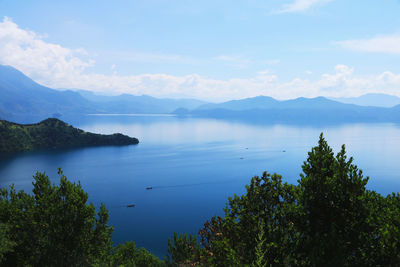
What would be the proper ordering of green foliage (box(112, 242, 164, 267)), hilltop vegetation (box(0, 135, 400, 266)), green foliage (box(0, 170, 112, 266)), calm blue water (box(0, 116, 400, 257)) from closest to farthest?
hilltop vegetation (box(0, 135, 400, 266)) → green foliage (box(0, 170, 112, 266)) → green foliage (box(112, 242, 164, 267)) → calm blue water (box(0, 116, 400, 257))

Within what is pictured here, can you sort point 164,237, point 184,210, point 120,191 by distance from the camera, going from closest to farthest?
point 164,237 → point 184,210 → point 120,191

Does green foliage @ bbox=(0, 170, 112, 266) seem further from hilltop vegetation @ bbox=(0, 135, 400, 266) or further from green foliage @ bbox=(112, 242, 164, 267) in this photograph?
hilltop vegetation @ bbox=(0, 135, 400, 266)

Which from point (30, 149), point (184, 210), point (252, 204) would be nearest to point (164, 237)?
point (184, 210)

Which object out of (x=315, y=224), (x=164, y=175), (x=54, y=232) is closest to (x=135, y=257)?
(x=54, y=232)

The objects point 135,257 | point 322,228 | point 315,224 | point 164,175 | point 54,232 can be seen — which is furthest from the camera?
point 164,175

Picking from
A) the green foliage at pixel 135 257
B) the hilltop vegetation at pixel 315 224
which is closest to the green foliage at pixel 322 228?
the hilltop vegetation at pixel 315 224

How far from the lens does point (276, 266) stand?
650 inches

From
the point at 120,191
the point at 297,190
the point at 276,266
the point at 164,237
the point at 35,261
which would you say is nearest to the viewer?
the point at 276,266

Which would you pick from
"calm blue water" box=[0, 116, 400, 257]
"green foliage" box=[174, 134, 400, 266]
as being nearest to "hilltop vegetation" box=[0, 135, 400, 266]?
"green foliage" box=[174, 134, 400, 266]

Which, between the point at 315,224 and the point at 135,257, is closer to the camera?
the point at 315,224

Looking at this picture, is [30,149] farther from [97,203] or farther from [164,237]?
[164,237]

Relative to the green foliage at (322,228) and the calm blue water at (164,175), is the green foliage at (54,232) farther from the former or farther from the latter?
the calm blue water at (164,175)

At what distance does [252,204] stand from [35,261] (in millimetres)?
21877

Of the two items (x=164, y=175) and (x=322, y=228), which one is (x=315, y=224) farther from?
(x=164, y=175)
